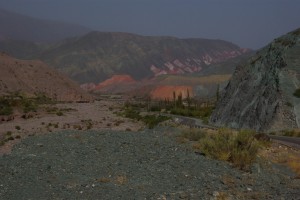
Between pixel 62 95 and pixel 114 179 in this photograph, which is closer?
pixel 114 179

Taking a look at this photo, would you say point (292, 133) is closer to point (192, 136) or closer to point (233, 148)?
point (192, 136)

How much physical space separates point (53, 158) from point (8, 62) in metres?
132

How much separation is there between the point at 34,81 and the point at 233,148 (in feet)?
413

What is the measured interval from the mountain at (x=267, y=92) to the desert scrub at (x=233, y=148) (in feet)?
56.4

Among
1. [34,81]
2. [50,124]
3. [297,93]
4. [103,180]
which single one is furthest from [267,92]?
→ [34,81]

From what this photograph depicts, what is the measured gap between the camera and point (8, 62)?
14925 centimetres

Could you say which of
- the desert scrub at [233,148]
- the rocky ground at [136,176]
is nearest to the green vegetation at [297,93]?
the rocky ground at [136,176]

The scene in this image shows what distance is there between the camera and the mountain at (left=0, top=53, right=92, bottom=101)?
134 metres

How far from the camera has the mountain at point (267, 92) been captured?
41.9 m

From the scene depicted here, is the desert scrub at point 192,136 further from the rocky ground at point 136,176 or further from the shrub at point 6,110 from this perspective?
the shrub at point 6,110

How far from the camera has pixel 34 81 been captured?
14388cm

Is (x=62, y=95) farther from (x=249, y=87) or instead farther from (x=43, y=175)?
(x=43, y=175)

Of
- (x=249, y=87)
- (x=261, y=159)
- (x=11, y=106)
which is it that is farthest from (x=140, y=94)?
(x=261, y=159)

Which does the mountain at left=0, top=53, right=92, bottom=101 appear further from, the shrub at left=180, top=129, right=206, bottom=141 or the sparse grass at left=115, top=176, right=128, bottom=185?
the sparse grass at left=115, top=176, right=128, bottom=185
